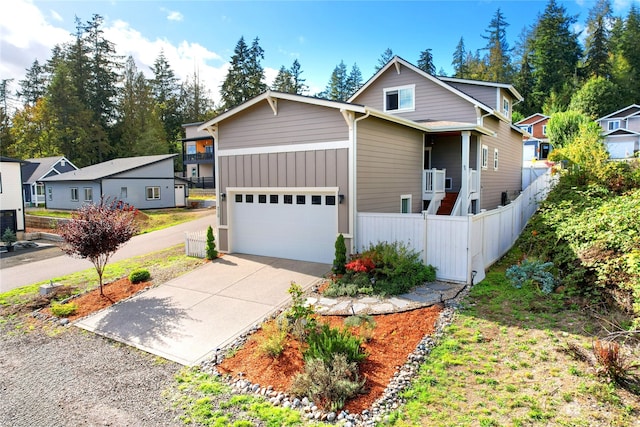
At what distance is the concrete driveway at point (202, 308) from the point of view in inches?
278

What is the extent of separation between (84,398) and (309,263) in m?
6.99

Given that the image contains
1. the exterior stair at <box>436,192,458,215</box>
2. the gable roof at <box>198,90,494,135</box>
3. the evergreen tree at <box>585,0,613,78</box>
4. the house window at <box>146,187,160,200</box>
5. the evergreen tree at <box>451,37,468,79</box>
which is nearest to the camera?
the gable roof at <box>198,90,494,135</box>

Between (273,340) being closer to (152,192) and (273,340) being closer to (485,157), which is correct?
(485,157)

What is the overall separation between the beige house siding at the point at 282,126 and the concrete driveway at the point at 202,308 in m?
3.90

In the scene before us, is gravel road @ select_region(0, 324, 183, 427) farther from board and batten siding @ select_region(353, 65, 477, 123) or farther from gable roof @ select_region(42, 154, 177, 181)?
gable roof @ select_region(42, 154, 177, 181)

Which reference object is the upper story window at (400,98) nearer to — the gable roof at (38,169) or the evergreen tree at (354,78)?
the gable roof at (38,169)

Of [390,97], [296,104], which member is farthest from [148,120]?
[296,104]

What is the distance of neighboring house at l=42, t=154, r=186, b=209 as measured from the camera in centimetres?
2881

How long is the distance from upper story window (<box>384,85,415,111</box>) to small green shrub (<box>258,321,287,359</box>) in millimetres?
13480

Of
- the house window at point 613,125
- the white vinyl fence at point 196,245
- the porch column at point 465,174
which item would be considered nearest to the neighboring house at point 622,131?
the house window at point 613,125

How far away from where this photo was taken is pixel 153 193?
31125mm

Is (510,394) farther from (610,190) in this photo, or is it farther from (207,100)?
(207,100)

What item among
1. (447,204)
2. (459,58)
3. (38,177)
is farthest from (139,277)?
(459,58)

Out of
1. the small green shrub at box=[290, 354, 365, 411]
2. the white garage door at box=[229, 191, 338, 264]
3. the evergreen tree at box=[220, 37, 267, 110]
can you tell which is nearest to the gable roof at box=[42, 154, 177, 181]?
the white garage door at box=[229, 191, 338, 264]
